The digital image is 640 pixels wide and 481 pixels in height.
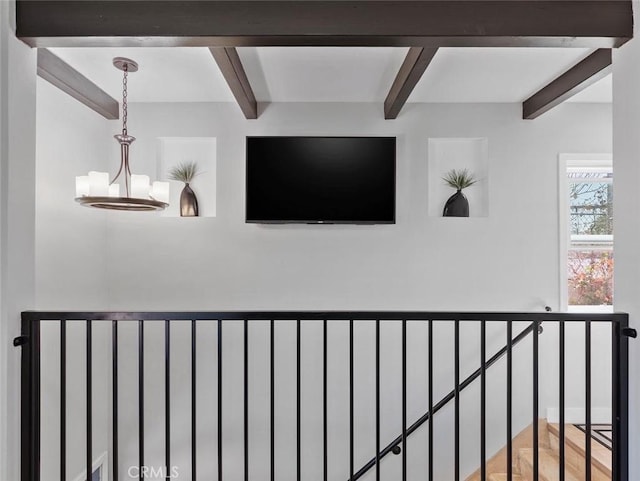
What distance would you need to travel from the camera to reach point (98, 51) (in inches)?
93.9

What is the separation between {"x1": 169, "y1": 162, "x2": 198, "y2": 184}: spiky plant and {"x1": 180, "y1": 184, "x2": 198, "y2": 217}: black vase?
11cm

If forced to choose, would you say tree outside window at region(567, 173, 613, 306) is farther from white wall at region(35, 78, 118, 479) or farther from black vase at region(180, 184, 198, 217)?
white wall at region(35, 78, 118, 479)

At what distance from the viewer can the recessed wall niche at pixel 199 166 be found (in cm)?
330

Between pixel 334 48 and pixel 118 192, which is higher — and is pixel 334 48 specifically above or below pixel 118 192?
above

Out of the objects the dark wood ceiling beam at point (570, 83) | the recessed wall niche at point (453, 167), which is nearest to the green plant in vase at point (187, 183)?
the recessed wall niche at point (453, 167)

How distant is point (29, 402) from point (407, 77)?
2.39m

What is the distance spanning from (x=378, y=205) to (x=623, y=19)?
170 cm

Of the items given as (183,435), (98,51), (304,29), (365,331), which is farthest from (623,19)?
(183,435)

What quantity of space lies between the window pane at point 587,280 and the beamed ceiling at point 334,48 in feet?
3.67

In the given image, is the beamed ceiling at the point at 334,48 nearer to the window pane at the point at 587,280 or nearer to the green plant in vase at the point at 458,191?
the green plant in vase at the point at 458,191

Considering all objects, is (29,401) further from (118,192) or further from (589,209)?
(589,209)

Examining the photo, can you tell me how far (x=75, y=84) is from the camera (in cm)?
258

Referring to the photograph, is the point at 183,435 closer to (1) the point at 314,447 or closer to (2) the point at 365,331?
(1) the point at 314,447

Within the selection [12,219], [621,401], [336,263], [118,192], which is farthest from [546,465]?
[12,219]
